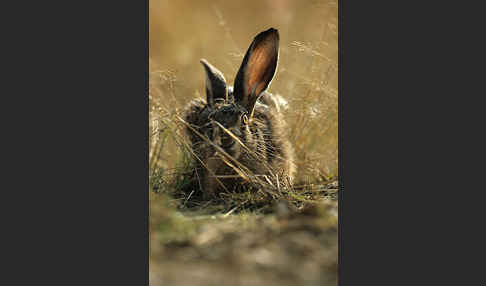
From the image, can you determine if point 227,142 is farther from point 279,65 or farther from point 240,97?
point 279,65

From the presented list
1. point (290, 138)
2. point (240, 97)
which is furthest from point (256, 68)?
point (290, 138)

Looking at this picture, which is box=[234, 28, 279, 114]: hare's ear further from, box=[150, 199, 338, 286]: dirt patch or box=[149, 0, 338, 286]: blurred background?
box=[150, 199, 338, 286]: dirt patch

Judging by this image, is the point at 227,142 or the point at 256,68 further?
the point at 256,68

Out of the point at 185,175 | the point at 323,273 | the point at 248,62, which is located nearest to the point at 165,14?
the point at 248,62

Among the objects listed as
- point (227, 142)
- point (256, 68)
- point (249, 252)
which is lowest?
point (249, 252)

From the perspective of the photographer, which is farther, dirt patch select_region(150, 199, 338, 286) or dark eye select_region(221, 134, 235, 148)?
dark eye select_region(221, 134, 235, 148)

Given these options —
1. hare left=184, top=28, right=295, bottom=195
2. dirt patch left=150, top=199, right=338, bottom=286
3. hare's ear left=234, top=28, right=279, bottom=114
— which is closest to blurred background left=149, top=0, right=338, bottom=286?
dirt patch left=150, top=199, right=338, bottom=286

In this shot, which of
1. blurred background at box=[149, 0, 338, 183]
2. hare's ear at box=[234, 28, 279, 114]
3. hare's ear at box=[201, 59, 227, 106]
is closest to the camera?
hare's ear at box=[234, 28, 279, 114]
